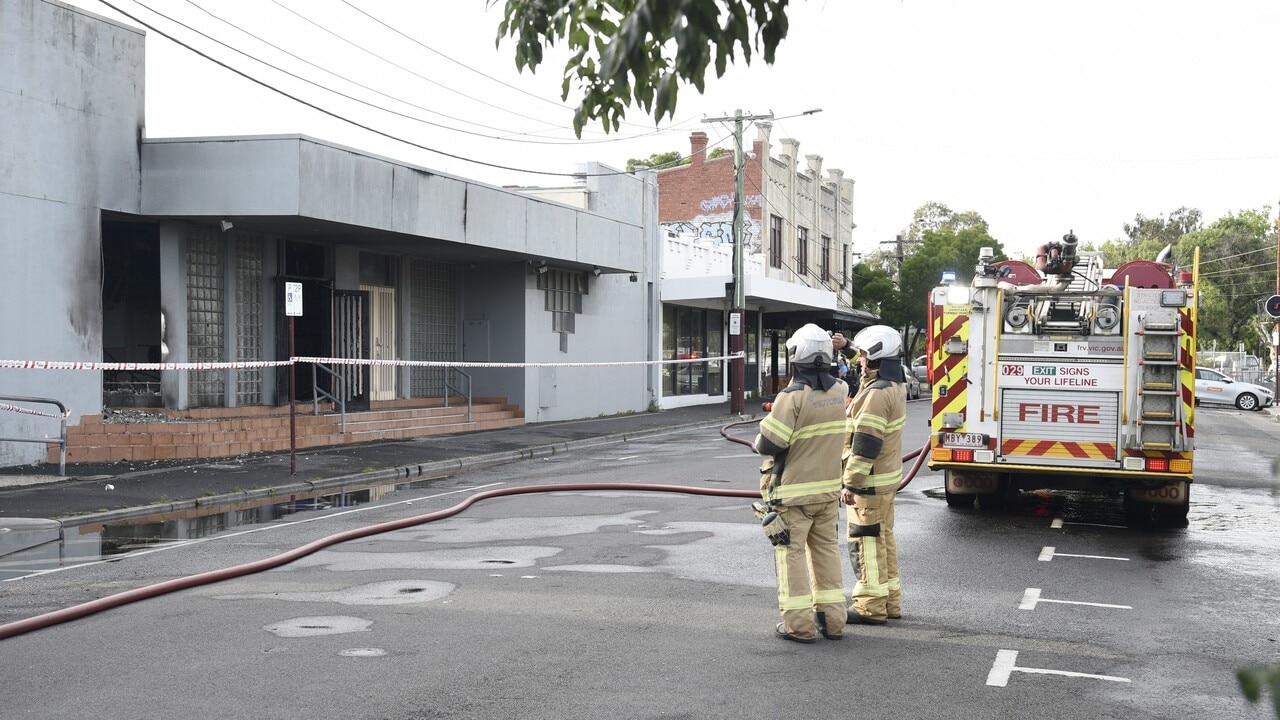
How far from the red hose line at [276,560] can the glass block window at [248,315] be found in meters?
7.86

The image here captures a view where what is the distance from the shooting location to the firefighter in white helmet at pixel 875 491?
7.17 meters

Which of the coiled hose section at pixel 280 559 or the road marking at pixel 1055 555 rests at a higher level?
the coiled hose section at pixel 280 559

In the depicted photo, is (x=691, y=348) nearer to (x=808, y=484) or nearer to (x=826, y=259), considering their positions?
(x=826, y=259)

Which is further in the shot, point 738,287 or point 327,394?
point 738,287

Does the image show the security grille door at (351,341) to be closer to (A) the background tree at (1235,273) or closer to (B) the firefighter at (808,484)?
(B) the firefighter at (808,484)

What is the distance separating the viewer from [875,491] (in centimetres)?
728

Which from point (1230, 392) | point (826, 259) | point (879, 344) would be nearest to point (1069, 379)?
point (879, 344)

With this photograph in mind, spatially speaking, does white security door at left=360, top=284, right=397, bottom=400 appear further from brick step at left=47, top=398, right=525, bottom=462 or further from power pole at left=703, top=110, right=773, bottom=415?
power pole at left=703, top=110, right=773, bottom=415

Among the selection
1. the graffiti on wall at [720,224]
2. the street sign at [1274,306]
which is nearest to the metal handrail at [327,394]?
the graffiti on wall at [720,224]

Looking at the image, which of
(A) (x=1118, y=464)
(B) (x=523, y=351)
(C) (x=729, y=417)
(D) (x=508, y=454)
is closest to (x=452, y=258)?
(B) (x=523, y=351)

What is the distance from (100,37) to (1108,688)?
628 inches

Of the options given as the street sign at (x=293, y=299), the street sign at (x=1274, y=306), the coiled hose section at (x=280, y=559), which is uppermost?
the street sign at (x=1274, y=306)

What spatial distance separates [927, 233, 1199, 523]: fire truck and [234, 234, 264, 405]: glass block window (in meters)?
12.3

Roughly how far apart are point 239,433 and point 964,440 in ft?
35.9
